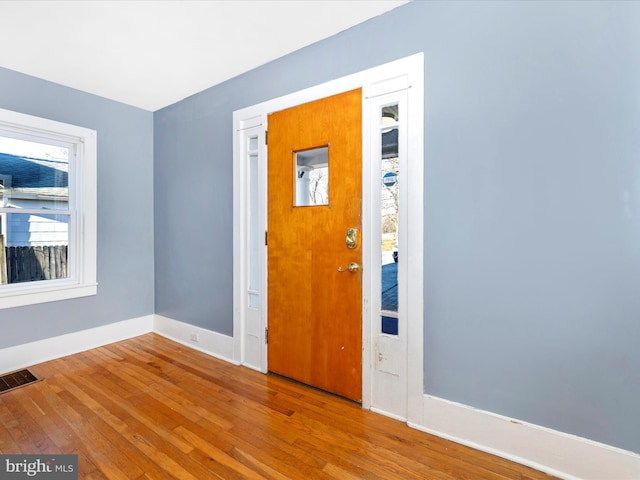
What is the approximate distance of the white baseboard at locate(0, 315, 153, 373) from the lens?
2.60 metres

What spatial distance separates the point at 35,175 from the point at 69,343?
5.45ft

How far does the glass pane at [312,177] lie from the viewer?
2.22m

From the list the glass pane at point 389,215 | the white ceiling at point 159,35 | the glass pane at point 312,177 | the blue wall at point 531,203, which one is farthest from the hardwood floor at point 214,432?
the white ceiling at point 159,35

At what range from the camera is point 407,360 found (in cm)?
186

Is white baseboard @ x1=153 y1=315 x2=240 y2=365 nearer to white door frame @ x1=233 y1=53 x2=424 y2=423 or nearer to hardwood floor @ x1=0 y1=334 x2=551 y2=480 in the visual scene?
hardwood floor @ x1=0 y1=334 x2=551 y2=480

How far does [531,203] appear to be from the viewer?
1533 millimetres

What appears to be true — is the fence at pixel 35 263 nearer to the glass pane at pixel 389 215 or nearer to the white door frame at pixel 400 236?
the white door frame at pixel 400 236

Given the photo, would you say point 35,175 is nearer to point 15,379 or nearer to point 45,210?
point 45,210

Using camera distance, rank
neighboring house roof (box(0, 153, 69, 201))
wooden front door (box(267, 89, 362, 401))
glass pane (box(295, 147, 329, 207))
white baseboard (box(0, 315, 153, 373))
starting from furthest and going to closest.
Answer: neighboring house roof (box(0, 153, 69, 201)) → white baseboard (box(0, 315, 153, 373)) → glass pane (box(295, 147, 329, 207)) → wooden front door (box(267, 89, 362, 401))

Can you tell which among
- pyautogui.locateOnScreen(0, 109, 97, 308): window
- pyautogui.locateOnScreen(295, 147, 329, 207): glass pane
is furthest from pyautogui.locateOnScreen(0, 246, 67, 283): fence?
pyautogui.locateOnScreen(295, 147, 329, 207): glass pane

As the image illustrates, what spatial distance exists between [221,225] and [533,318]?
98.9 inches

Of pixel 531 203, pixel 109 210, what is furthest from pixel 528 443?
pixel 109 210

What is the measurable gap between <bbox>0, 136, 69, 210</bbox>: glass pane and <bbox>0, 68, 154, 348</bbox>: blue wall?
299mm

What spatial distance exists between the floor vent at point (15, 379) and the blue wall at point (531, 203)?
308 centimetres
